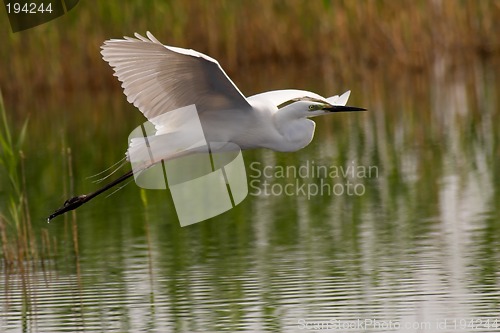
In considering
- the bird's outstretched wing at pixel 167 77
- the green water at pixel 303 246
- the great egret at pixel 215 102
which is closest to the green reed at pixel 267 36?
the green water at pixel 303 246

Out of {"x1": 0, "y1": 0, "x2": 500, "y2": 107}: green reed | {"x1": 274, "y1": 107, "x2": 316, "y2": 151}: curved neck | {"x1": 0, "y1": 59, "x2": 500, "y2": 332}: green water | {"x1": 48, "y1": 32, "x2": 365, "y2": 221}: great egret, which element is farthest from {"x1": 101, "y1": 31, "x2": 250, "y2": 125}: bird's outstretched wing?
{"x1": 0, "y1": 0, "x2": 500, "y2": 107}: green reed

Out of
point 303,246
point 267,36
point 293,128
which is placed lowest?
point 303,246

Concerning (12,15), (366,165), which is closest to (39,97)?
(12,15)

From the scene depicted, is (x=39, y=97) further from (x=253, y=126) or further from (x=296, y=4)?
(x=253, y=126)

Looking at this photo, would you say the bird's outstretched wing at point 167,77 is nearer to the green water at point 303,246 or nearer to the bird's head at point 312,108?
the bird's head at point 312,108

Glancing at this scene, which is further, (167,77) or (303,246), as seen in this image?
(303,246)

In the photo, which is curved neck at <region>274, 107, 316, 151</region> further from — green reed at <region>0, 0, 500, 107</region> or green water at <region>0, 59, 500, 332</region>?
green reed at <region>0, 0, 500, 107</region>

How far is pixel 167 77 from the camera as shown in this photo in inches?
243

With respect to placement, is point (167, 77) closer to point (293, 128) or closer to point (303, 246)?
point (293, 128)

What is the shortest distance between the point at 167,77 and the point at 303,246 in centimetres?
187

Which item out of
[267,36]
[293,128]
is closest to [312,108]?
[293,128]

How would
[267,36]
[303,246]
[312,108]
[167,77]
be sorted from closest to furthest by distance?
[167,77]
[312,108]
[303,246]
[267,36]

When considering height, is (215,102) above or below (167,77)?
below

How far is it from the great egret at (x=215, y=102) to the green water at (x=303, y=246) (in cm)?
82
